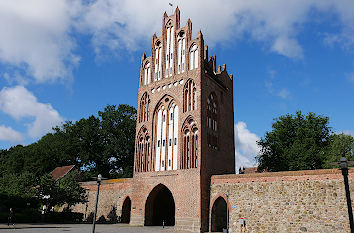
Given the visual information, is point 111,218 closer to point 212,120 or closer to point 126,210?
point 126,210

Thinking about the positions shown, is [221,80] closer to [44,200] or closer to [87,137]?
[44,200]

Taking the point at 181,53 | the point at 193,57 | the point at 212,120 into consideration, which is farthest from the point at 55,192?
the point at 193,57

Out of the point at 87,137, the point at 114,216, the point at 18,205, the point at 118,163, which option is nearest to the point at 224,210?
the point at 114,216

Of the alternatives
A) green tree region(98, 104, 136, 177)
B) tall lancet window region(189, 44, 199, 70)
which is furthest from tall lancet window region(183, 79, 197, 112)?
green tree region(98, 104, 136, 177)

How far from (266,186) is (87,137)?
1554 inches

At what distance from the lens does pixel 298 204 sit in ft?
72.0

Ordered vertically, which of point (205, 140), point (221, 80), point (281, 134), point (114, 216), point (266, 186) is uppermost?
point (221, 80)

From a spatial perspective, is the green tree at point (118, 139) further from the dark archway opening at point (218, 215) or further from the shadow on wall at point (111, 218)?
the dark archway opening at point (218, 215)

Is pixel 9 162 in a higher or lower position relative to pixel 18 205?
higher

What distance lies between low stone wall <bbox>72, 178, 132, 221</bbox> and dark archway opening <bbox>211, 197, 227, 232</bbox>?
35.0 ft

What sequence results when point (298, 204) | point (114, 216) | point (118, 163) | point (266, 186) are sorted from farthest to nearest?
point (118, 163), point (114, 216), point (266, 186), point (298, 204)

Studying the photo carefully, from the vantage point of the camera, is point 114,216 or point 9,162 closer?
point 114,216

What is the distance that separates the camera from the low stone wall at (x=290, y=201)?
20.6m

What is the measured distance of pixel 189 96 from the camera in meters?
29.8
